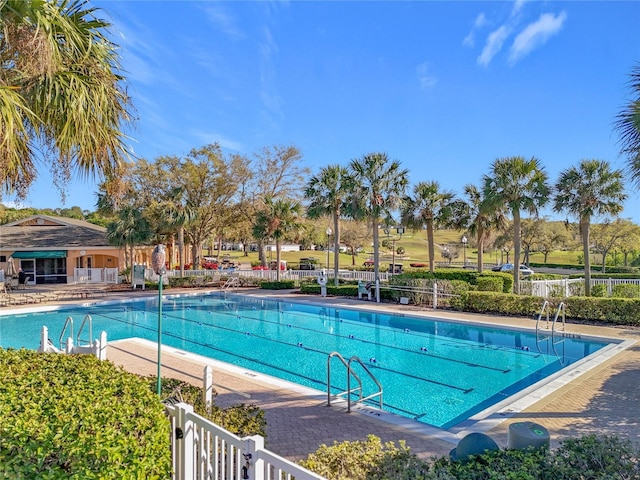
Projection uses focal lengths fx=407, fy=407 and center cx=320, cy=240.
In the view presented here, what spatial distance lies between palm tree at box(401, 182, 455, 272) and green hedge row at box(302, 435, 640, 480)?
20171mm

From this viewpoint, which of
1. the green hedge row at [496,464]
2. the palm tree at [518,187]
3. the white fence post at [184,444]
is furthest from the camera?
the palm tree at [518,187]

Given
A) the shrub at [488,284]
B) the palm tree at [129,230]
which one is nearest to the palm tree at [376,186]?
the shrub at [488,284]

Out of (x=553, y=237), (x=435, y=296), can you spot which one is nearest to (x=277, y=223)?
(x=435, y=296)

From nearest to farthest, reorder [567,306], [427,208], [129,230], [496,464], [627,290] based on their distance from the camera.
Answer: [496,464] → [567,306] → [627,290] → [427,208] → [129,230]

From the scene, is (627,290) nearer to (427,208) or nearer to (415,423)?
(427,208)

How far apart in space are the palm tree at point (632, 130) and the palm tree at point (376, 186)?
1452 cm

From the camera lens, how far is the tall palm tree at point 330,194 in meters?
22.9

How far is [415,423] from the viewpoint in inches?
238

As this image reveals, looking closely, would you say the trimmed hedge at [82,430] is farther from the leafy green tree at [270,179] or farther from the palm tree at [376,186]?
the leafy green tree at [270,179]

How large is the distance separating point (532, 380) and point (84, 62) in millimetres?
10208

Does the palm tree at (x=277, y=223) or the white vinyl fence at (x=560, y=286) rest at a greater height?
the palm tree at (x=277, y=223)

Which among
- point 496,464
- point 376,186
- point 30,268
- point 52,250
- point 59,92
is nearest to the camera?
point 496,464

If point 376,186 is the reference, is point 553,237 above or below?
below

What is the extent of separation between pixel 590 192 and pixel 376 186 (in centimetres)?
950
